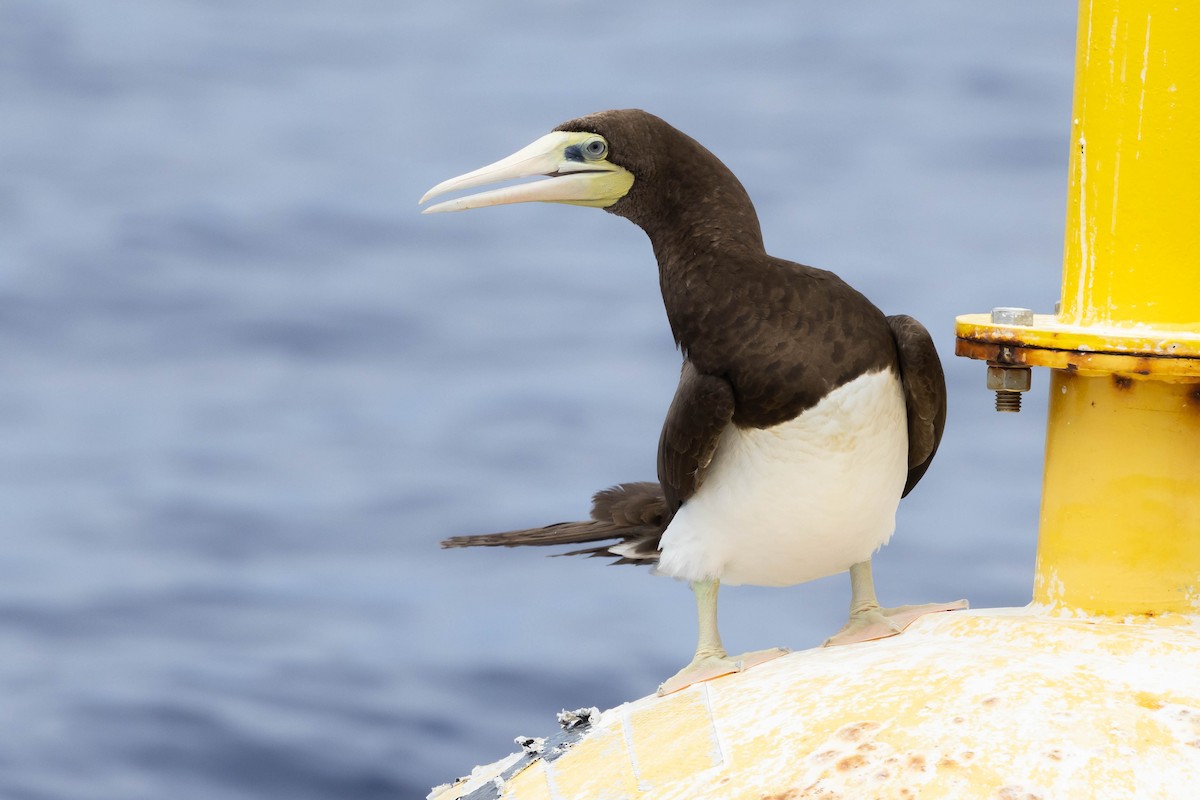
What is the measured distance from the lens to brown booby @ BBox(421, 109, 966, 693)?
2797mm

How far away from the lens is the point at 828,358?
9.15ft

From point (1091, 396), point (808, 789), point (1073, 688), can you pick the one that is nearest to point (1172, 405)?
point (1091, 396)

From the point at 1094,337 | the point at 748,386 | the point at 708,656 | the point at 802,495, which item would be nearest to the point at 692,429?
the point at 748,386

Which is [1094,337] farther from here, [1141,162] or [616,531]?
[616,531]

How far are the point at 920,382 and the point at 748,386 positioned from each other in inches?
14.6

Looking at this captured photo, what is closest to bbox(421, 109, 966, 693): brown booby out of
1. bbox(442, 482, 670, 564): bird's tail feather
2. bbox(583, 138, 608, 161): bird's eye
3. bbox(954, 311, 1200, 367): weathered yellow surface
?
bbox(583, 138, 608, 161): bird's eye

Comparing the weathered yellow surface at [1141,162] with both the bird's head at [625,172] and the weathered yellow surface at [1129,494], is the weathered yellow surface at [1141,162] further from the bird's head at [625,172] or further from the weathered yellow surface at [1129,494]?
the bird's head at [625,172]

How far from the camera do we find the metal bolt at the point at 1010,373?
2.53 m

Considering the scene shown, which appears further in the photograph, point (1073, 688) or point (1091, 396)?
point (1091, 396)

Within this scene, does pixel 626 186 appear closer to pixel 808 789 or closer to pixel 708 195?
pixel 708 195

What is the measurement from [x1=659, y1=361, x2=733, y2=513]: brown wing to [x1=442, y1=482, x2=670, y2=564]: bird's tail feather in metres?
0.25

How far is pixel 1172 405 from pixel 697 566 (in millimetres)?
966

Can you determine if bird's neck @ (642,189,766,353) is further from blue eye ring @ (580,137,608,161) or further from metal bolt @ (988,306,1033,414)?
metal bolt @ (988,306,1033,414)

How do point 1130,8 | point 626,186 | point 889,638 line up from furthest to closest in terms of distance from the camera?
point 626,186, point 889,638, point 1130,8
